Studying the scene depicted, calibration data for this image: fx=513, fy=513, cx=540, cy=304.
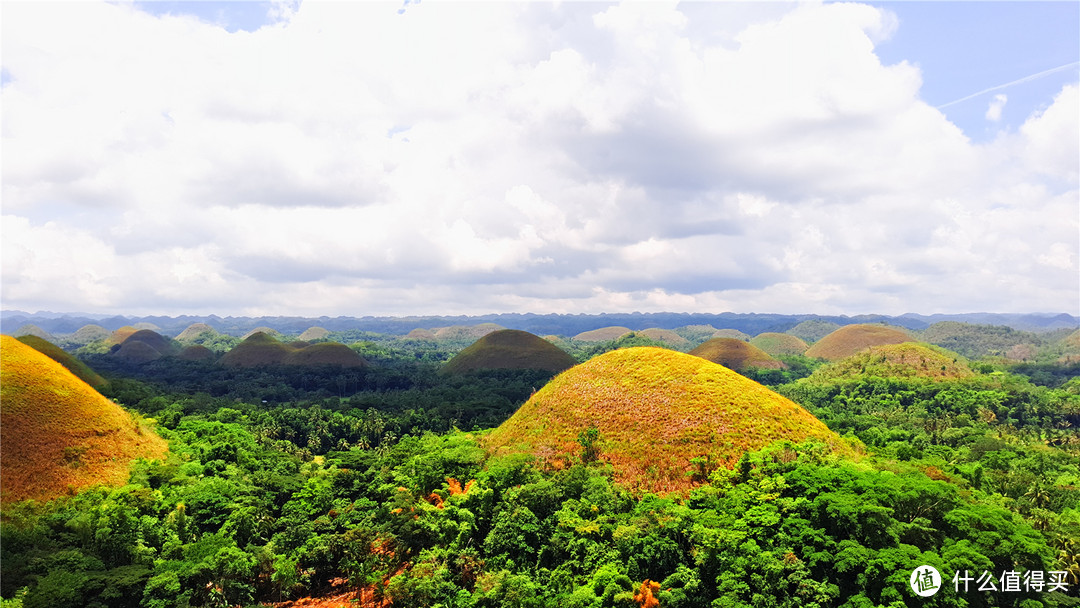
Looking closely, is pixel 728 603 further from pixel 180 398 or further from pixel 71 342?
pixel 71 342

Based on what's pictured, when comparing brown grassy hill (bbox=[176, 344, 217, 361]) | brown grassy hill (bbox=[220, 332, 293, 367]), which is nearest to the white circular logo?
brown grassy hill (bbox=[220, 332, 293, 367])

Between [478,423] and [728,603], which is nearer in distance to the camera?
[728,603]

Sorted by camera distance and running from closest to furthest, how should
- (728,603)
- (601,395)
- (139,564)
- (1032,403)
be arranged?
(728,603) < (139,564) < (601,395) < (1032,403)

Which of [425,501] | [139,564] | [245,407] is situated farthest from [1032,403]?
[245,407]

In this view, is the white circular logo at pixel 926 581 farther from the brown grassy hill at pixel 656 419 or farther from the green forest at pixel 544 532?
the brown grassy hill at pixel 656 419

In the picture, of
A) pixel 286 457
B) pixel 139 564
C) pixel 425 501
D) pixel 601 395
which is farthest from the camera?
pixel 286 457

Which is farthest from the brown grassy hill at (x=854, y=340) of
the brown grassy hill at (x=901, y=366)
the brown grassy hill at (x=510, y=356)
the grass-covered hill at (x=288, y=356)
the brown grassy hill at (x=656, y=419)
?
the grass-covered hill at (x=288, y=356)

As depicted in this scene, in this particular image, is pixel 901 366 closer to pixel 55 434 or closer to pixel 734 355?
pixel 734 355
